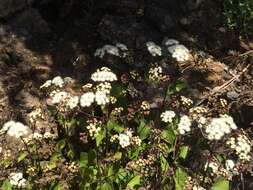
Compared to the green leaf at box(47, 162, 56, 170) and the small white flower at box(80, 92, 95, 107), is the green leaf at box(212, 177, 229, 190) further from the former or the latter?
the green leaf at box(47, 162, 56, 170)

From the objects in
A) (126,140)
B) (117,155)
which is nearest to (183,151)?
(117,155)

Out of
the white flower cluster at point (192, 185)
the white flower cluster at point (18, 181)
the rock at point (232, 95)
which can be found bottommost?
the rock at point (232, 95)

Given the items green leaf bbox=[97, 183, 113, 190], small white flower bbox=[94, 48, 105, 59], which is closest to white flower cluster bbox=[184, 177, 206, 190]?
green leaf bbox=[97, 183, 113, 190]

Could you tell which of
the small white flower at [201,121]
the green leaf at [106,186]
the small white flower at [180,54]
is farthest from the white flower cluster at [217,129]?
the green leaf at [106,186]

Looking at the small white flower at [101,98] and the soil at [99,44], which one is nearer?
the small white flower at [101,98]

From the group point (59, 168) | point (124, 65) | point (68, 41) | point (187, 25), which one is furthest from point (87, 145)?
point (187, 25)

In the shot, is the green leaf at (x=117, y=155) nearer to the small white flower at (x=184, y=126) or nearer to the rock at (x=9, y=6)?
the small white flower at (x=184, y=126)
